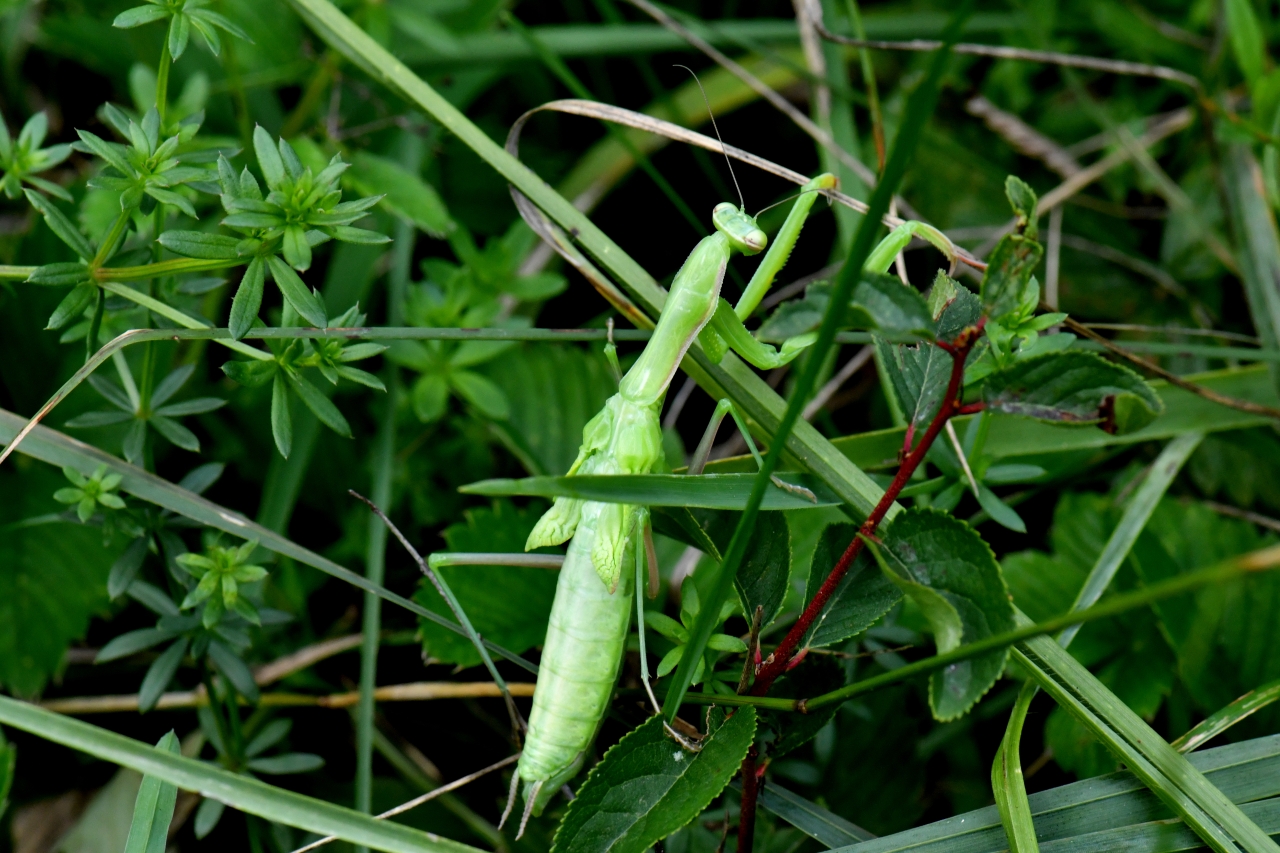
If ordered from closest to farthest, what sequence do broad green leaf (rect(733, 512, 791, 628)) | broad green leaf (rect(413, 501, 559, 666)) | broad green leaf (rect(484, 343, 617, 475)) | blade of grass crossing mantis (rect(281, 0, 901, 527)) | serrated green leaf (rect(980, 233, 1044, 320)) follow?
serrated green leaf (rect(980, 233, 1044, 320)) < broad green leaf (rect(733, 512, 791, 628)) < blade of grass crossing mantis (rect(281, 0, 901, 527)) < broad green leaf (rect(413, 501, 559, 666)) < broad green leaf (rect(484, 343, 617, 475))

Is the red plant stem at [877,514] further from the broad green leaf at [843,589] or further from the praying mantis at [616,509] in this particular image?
the praying mantis at [616,509]

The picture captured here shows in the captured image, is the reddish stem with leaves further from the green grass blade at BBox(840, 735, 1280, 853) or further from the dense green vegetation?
the green grass blade at BBox(840, 735, 1280, 853)

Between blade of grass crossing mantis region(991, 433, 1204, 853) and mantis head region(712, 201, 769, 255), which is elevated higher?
mantis head region(712, 201, 769, 255)

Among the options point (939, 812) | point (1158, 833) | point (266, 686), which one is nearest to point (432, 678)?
point (266, 686)

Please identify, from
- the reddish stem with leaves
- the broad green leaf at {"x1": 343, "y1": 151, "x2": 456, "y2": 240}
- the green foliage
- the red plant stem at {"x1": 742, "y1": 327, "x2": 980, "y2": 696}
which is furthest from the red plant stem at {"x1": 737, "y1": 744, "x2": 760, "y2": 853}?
the green foliage

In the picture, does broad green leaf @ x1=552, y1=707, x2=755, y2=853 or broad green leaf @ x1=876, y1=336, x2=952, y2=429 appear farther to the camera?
broad green leaf @ x1=876, y1=336, x2=952, y2=429

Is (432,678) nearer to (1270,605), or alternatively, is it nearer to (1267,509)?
(1270,605)
